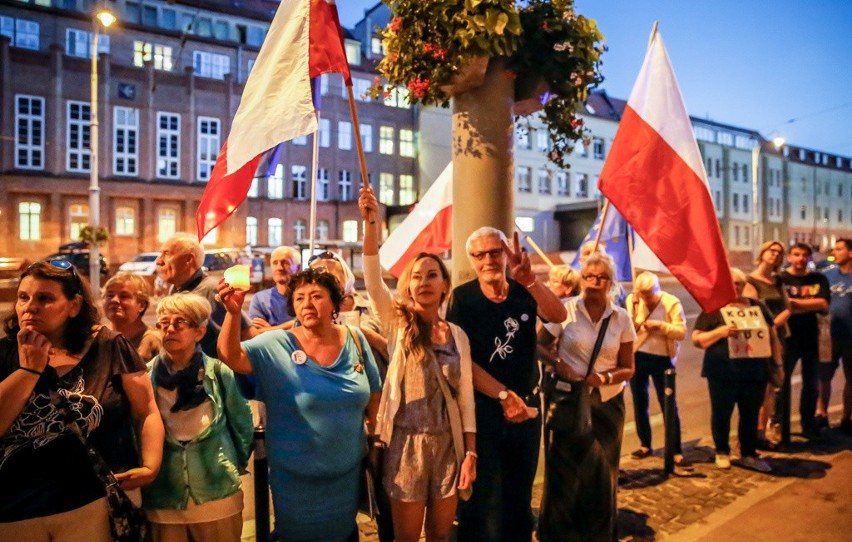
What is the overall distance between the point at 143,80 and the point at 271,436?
42.0 meters

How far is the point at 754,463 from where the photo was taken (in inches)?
213

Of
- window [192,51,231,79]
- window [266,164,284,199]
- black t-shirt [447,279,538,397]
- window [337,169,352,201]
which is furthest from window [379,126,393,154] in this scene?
black t-shirt [447,279,538,397]

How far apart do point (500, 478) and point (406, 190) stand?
45.3 meters

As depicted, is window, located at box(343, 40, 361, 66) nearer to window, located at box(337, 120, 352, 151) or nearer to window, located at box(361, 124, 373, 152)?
window, located at box(337, 120, 352, 151)

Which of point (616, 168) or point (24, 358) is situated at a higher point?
point (616, 168)

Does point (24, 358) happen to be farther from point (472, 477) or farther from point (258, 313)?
point (258, 313)

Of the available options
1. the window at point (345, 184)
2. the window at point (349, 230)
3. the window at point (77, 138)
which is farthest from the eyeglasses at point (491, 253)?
the window at point (345, 184)

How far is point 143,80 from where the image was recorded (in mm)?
39250

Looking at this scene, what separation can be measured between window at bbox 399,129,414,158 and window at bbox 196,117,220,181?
→ 13.3 meters

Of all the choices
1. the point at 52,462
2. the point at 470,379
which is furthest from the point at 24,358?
the point at 470,379

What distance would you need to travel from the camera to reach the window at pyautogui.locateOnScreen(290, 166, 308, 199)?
43709mm

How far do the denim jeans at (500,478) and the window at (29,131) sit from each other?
4065 cm

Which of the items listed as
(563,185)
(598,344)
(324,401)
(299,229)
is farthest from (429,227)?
(563,185)

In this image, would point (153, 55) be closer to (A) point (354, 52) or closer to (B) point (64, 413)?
→ (A) point (354, 52)
